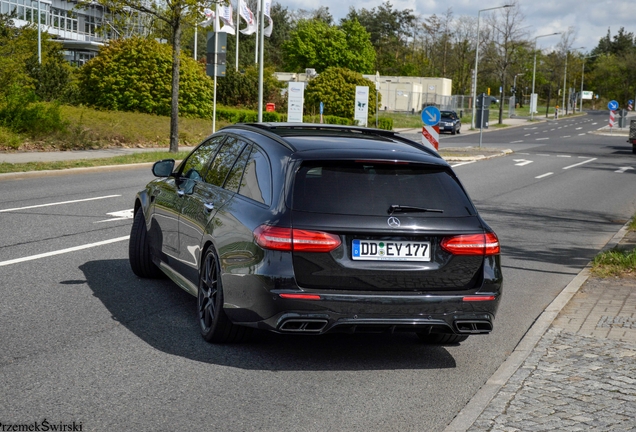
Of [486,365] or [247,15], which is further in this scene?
[247,15]

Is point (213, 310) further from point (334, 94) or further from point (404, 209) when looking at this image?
point (334, 94)

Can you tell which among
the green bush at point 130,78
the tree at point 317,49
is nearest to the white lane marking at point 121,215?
the green bush at point 130,78

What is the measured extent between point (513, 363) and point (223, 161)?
2.63 meters

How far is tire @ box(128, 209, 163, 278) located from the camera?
835cm

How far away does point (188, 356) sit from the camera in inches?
233

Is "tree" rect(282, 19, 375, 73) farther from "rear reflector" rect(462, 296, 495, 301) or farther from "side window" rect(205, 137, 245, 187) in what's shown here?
"rear reflector" rect(462, 296, 495, 301)

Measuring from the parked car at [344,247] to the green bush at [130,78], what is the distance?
32715 millimetres

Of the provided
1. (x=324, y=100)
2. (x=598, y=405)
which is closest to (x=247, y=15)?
(x=324, y=100)

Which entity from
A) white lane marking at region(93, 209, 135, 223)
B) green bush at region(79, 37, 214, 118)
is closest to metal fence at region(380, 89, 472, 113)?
green bush at region(79, 37, 214, 118)

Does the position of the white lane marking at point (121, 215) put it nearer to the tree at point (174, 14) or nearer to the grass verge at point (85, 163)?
the grass verge at point (85, 163)

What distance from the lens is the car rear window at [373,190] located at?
5684 mm

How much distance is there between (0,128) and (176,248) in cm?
1949

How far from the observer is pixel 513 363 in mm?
6066

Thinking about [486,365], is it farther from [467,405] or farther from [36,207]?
[36,207]
